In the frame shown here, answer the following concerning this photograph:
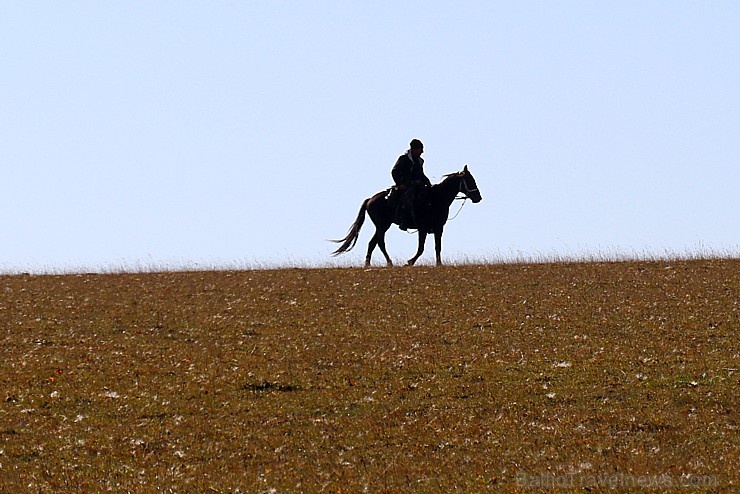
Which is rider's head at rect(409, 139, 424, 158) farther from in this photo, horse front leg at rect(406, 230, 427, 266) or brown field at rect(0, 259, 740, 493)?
brown field at rect(0, 259, 740, 493)

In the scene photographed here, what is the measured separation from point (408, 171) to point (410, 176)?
22 cm

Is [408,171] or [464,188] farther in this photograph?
[408,171]

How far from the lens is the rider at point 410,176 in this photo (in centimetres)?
4112

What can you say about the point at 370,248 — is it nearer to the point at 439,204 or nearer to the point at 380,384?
the point at 439,204

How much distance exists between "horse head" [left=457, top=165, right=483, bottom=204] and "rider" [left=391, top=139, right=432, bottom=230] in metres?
1.15

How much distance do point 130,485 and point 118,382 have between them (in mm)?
7073

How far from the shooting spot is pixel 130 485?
1705 cm

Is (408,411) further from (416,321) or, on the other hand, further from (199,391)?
(416,321)

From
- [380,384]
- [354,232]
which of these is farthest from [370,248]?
[380,384]

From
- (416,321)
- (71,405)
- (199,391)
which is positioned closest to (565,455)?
(199,391)

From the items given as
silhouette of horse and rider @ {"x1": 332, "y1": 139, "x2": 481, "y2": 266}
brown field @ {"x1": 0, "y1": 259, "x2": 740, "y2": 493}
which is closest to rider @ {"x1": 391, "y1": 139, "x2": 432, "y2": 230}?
silhouette of horse and rider @ {"x1": 332, "y1": 139, "x2": 481, "y2": 266}

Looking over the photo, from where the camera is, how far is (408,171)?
41500 millimetres

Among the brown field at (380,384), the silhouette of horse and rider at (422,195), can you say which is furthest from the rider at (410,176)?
the brown field at (380,384)

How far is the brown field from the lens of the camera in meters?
17.3
